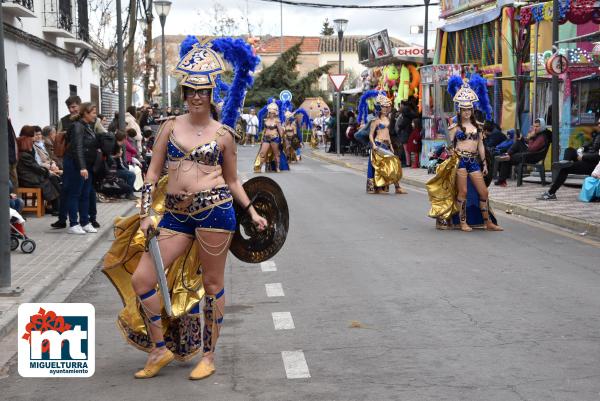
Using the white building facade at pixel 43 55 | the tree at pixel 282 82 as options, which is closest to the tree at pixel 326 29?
the tree at pixel 282 82

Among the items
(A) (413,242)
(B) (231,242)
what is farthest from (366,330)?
(A) (413,242)

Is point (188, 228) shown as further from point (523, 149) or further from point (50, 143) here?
point (523, 149)

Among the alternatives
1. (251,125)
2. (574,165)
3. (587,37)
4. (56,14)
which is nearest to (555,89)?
(574,165)

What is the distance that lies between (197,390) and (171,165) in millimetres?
1347

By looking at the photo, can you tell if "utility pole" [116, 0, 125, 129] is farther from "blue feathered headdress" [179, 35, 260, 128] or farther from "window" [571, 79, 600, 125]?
"blue feathered headdress" [179, 35, 260, 128]

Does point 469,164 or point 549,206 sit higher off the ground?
point 469,164

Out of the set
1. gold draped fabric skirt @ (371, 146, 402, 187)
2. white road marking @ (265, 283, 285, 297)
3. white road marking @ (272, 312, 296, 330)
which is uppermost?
gold draped fabric skirt @ (371, 146, 402, 187)

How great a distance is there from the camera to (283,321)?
24.5ft

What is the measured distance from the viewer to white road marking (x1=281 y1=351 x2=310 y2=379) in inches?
231

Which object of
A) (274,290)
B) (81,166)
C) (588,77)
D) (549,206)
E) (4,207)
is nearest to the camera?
(4,207)

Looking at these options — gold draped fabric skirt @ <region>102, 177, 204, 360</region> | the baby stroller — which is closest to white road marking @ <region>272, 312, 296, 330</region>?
gold draped fabric skirt @ <region>102, 177, 204, 360</region>

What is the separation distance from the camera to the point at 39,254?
36.4 ft

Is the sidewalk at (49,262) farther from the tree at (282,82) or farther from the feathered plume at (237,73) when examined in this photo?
the tree at (282,82)

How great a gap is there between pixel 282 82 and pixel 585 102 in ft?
130
